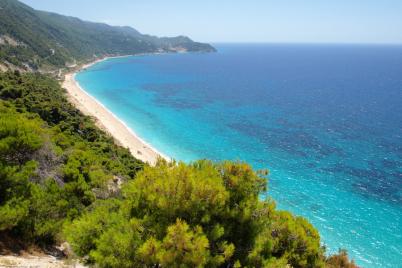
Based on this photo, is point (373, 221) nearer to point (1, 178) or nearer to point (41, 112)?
point (1, 178)

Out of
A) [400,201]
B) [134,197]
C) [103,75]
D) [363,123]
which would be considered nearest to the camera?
[134,197]

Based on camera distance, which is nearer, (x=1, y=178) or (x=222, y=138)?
(x=1, y=178)

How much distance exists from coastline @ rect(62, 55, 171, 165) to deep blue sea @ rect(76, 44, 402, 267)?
7.44ft

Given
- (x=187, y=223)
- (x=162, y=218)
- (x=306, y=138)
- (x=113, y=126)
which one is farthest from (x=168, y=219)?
(x=113, y=126)

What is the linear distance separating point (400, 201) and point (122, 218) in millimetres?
37440

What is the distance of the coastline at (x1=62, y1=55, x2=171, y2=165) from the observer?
50.5 metres

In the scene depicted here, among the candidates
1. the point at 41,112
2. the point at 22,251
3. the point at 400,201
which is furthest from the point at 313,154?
the point at 22,251

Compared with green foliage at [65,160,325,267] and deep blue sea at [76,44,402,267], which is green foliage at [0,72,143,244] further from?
deep blue sea at [76,44,402,267]

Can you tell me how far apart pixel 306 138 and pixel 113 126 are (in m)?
37.7

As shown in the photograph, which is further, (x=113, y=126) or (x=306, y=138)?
(x=113, y=126)

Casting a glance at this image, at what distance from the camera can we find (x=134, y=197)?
A: 39.0ft

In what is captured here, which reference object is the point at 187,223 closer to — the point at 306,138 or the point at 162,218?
the point at 162,218

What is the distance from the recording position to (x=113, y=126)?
6281cm

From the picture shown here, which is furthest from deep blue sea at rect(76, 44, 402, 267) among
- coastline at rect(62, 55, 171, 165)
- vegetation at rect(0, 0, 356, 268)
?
vegetation at rect(0, 0, 356, 268)
